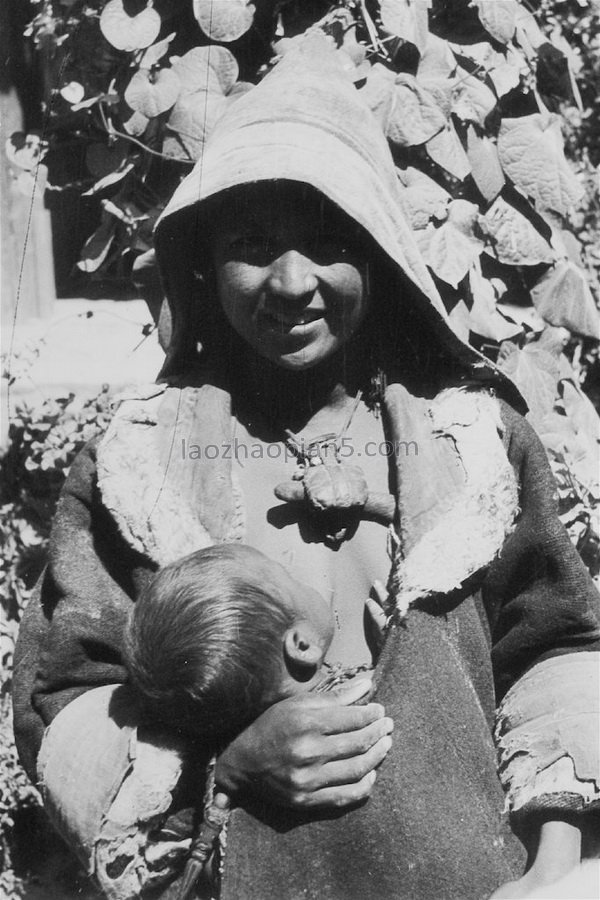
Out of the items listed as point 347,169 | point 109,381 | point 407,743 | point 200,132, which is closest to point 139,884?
point 407,743

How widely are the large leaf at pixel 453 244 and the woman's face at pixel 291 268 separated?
72 cm

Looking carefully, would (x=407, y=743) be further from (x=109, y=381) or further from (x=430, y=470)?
(x=109, y=381)

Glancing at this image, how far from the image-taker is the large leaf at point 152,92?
113 inches

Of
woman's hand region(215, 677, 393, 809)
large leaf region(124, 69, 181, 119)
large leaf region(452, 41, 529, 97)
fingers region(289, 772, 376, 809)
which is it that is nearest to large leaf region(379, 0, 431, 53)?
large leaf region(452, 41, 529, 97)

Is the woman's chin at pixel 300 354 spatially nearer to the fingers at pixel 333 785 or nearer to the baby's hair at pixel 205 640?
the baby's hair at pixel 205 640

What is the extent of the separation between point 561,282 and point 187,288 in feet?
3.50

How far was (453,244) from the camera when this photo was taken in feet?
9.30

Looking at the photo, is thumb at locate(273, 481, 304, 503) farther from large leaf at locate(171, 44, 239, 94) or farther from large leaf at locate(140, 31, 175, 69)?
large leaf at locate(140, 31, 175, 69)

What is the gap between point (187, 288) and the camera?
7.59 ft

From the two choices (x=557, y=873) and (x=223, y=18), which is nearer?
(x=557, y=873)

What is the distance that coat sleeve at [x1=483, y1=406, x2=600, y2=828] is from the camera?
194cm

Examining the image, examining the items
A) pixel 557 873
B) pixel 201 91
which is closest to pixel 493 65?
pixel 201 91

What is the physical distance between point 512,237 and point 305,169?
1.04 meters

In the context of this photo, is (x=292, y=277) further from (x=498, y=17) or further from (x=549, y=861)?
(x=498, y=17)
